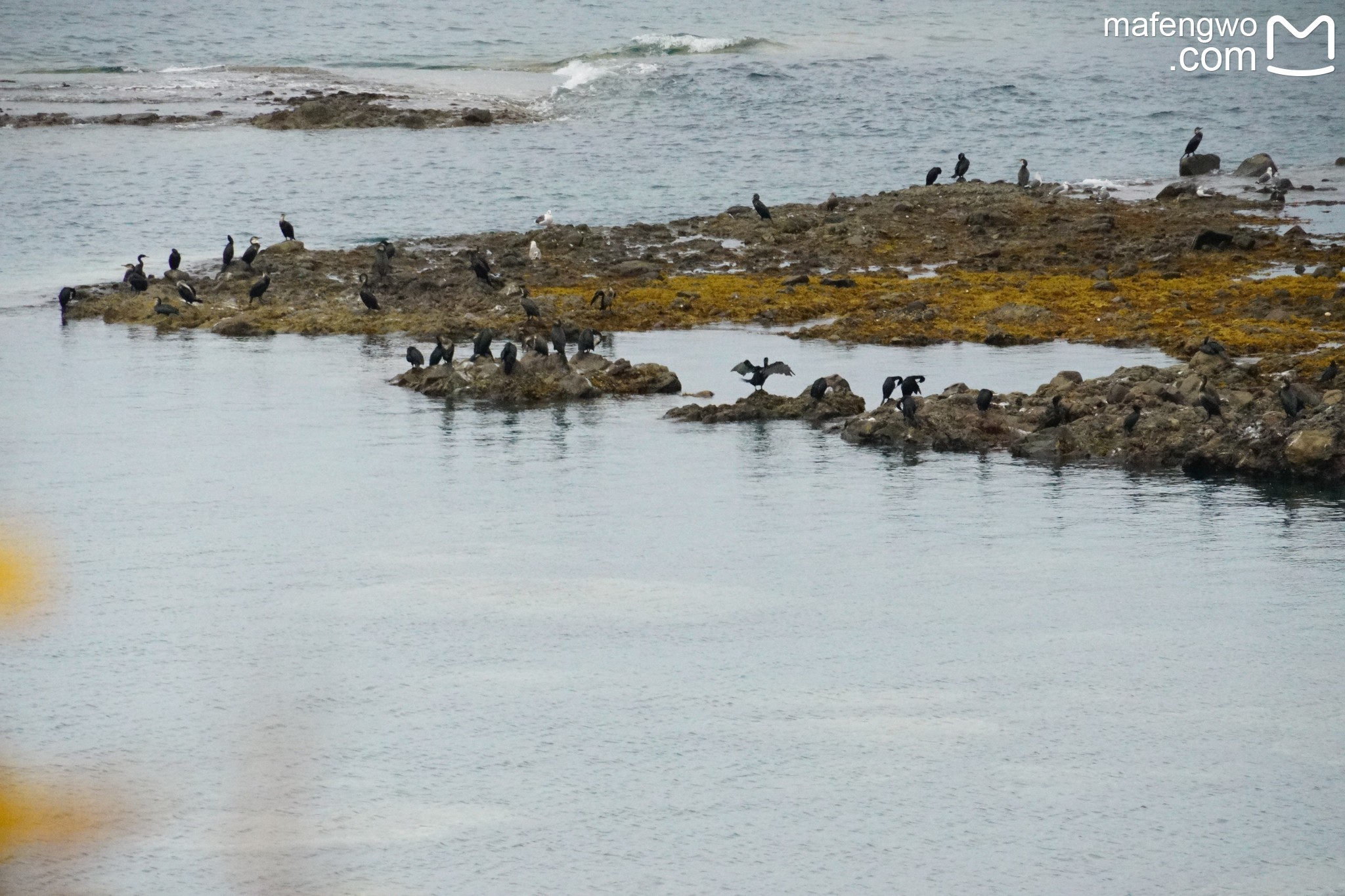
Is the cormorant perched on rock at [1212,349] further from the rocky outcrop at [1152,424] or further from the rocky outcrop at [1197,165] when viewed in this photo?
the rocky outcrop at [1197,165]

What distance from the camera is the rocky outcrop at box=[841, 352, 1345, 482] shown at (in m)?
23.3

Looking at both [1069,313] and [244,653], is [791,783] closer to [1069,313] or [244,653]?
[244,653]

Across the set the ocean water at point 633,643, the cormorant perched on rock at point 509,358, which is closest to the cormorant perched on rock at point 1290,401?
the ocean water at point 633,643

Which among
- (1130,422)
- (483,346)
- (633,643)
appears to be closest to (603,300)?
(483,346)

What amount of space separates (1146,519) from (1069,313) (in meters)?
14.1

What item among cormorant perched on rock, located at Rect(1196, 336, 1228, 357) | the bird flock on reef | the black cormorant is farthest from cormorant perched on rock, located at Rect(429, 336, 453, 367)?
cormorant perched on rock, located at Rect(1196, 336, 1228, 357)

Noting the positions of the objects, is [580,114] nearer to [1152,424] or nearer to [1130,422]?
[1130,422]

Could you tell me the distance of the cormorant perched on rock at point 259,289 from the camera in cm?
3834

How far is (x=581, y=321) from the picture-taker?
35875 millimetres

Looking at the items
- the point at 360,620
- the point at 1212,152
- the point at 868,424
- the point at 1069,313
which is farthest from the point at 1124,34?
the point at 360,620

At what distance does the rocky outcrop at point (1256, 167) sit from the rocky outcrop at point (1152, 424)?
1116 inches

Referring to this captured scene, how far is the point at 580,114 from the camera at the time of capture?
254 ft

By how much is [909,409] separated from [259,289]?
18816 mm

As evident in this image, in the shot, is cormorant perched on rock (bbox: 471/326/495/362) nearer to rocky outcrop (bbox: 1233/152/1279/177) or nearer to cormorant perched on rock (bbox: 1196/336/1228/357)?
cormorant perched on rock (bbox: 1196/336/1228/357)
